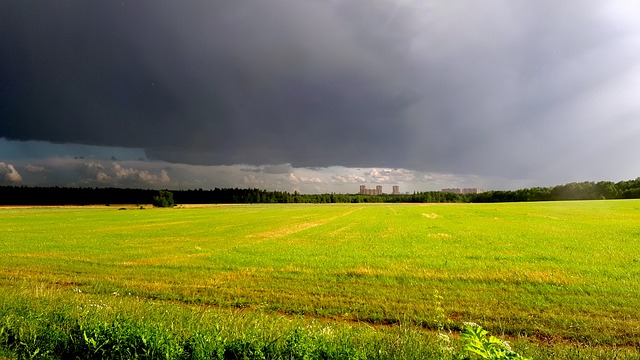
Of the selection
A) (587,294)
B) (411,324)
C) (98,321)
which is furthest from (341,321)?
(587,294)

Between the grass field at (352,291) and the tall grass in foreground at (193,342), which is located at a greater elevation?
the tall grass in foreground at (193,342)

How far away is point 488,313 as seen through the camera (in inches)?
503

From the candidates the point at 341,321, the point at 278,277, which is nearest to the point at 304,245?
the point at 278,277

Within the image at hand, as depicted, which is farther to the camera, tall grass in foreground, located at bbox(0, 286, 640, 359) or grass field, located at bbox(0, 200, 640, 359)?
grass field, located at bbox(0, 200, 640, 359)

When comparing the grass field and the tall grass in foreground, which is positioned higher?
the tall grass in foreground

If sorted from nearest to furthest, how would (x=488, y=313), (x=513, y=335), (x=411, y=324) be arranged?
(x=513, y=335) < (x=411, y=324) < (x=488, y=313)

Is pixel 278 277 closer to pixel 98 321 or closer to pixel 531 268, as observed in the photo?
pixel 98 321

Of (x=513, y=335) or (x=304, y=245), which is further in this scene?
(x=304, y=245)

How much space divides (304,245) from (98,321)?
24.8 m

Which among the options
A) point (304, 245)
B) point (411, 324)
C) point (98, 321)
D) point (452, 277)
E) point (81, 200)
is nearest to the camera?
point (98, 321)

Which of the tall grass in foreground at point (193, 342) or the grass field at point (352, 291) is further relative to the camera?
the grass field at point (352, 291)

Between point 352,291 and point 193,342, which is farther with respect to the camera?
point 352,291

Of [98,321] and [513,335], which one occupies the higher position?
[98,321]

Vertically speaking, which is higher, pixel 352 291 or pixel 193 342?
pixel 193 342
